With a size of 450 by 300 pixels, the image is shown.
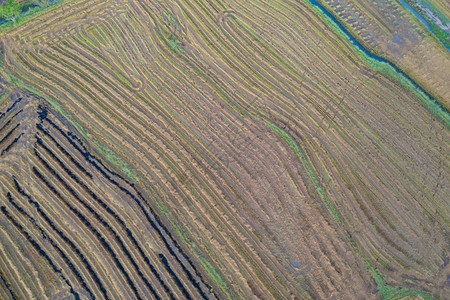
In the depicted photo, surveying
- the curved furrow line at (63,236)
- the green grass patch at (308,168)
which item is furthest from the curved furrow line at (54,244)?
the green grass patch at (308,168)

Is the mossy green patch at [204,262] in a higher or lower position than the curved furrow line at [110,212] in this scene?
lower

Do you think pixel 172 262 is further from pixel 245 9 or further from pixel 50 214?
pixel 245 9

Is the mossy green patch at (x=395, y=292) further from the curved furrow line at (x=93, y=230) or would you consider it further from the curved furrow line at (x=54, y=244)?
the curved furrow line at (x=54, y=244)

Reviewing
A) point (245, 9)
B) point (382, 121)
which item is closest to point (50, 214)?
point (245, 9)

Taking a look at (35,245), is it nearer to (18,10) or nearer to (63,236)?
(63,236)

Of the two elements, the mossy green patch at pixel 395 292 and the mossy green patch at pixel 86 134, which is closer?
the mossy green patch at pixel 395 292

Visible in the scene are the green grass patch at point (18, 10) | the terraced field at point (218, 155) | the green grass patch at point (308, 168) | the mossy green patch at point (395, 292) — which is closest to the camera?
the mossy green patch at point (395, 292)
